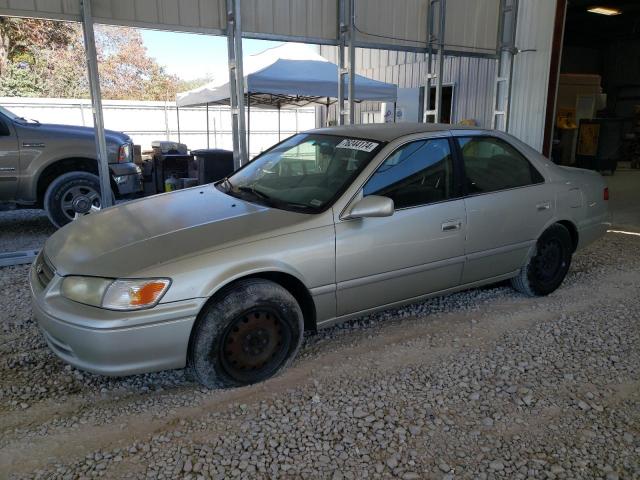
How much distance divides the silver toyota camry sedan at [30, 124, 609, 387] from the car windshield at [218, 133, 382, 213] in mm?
13

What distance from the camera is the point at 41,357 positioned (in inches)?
128

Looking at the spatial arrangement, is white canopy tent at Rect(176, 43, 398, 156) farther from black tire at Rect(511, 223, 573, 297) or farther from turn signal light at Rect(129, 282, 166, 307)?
turn signal light at Rect(129, 282, 166, 307)

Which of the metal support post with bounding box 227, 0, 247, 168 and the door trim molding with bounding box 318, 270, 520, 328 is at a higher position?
the metal support post with bounding box 227, 0, 247, 168

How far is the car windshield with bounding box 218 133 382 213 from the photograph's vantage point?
10.8ft

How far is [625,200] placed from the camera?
10.1 m

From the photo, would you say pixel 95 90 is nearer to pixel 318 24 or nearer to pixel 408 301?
pixel 318 24

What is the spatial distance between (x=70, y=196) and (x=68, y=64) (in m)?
21.8

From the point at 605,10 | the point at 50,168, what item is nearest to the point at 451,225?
the point at 50,168

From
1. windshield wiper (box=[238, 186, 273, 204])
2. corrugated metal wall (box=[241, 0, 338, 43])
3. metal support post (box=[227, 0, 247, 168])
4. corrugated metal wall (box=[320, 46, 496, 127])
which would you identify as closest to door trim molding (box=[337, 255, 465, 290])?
windshield wiper (box=[238, 186, 273, 204])

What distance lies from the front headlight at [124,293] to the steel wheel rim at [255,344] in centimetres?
45

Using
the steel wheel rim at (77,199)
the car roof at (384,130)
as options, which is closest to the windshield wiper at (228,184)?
the car roof at (384,130)

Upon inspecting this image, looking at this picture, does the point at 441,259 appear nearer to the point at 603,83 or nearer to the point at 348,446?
the point at 348,446

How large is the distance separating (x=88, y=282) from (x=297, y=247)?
1.13 m

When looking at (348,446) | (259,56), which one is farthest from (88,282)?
(259,56)
